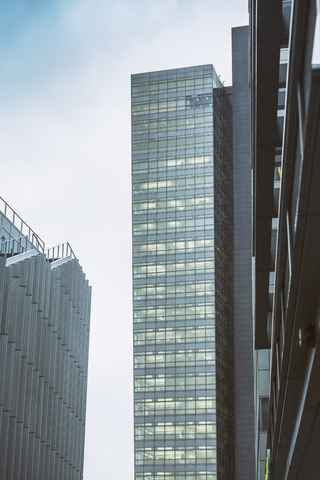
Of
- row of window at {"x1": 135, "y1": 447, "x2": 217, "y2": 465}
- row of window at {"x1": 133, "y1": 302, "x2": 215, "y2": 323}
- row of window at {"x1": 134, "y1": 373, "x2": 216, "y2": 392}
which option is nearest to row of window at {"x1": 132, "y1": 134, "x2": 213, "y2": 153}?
row of window at {"x1": 133, "y1": 302, "x2": 215, "y2": 323}

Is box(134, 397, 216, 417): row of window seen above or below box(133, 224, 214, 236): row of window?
below

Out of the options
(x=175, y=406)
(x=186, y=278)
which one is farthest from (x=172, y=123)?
(x=175, y=406)

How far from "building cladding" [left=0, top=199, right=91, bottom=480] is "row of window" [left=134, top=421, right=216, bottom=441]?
8323 centimetres

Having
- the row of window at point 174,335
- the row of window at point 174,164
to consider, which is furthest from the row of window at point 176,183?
the row of window at point 174,335

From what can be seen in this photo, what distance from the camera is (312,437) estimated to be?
16906mm

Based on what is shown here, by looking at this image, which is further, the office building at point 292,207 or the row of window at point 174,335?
the row of window at point 174,335

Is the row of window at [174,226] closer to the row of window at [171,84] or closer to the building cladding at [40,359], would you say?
the row of window at [171,84]

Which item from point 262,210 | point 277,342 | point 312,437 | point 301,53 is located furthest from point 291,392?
point 301,53

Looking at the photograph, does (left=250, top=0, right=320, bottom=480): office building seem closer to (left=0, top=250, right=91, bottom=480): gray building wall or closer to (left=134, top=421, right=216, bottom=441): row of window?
(left=0, top=250, right=91, bottom=480): gray building wall

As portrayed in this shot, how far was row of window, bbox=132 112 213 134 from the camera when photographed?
534 ft

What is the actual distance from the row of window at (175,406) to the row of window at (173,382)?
7.52 feet

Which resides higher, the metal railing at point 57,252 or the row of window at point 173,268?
the row of window at point 173,268

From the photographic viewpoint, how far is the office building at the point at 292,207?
7.98 meters

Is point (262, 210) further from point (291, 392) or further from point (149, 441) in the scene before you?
A: point (149, 441)
